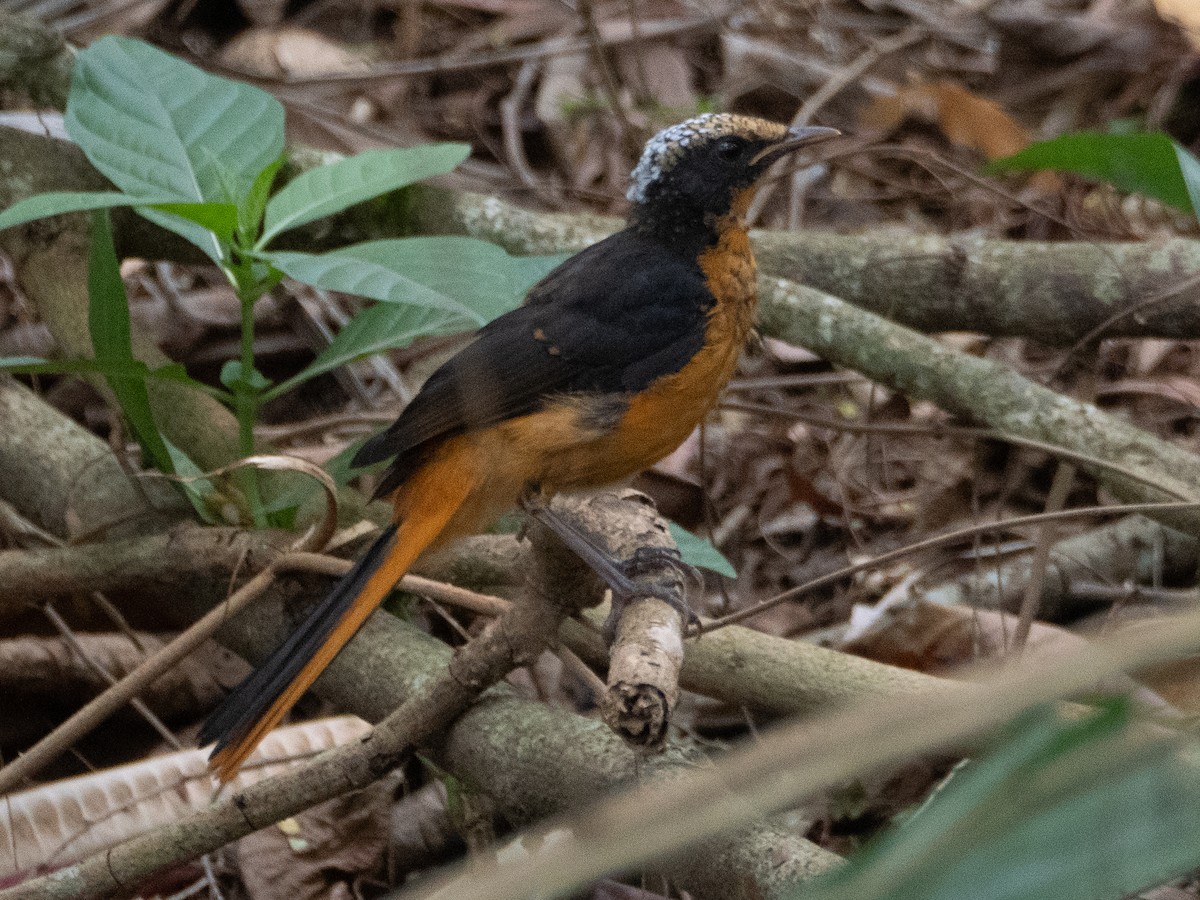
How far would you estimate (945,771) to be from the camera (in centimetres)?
364

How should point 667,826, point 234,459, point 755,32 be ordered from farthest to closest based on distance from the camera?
point 755,32
point 234,459
point 667,826

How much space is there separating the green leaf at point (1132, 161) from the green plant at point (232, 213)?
124 centimetres

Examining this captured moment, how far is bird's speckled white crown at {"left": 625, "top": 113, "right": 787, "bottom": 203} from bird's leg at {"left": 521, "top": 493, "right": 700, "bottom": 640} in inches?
37.6

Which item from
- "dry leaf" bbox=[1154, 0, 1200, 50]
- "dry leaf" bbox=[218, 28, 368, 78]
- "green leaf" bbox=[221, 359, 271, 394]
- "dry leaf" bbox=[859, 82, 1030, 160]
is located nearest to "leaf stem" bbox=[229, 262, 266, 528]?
"green leaf" bbox=[221, 359, 271, 394]

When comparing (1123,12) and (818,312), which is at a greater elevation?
(1123,12)

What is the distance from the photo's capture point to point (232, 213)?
3031 millimetres

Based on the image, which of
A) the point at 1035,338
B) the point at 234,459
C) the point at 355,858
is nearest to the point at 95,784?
the point at 355,858

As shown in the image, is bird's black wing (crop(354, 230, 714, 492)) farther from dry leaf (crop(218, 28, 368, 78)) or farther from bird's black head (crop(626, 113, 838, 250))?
dry leaf (crop(218, 28, 368, 78))

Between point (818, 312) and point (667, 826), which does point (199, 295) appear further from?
point (667, 826)

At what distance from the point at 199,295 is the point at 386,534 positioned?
9.28ft

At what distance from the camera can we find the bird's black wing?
10.3 feet

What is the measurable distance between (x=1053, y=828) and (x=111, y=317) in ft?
9.73

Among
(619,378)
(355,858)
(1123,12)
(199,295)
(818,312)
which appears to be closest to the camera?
(619,378)

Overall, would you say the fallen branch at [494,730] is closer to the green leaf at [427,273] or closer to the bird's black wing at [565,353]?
the bird's black wing at [565,353]
